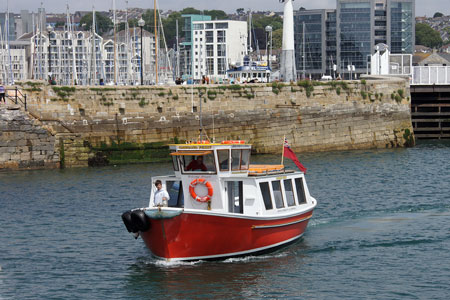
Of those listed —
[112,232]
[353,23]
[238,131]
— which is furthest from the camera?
[353,23]

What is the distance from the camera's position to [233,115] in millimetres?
47938

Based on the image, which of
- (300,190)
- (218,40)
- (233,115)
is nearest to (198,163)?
(300,190)

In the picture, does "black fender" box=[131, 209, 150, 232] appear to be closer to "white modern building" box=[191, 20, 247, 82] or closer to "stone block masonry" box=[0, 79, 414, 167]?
"stone block masonry" box=[0, 79, 414, 167]

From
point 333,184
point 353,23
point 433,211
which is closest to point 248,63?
point 333,184

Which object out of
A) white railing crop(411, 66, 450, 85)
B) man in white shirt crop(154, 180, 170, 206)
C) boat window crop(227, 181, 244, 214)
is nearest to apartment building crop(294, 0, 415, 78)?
white railing crop(411, 66, 450, 85)

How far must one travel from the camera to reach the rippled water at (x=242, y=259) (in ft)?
66.7

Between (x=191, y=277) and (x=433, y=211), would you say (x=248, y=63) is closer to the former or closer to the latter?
(x=433, y=211)

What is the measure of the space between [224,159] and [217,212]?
1.79m

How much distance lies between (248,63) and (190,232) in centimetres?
4330

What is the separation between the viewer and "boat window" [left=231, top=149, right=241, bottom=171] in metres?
22.8

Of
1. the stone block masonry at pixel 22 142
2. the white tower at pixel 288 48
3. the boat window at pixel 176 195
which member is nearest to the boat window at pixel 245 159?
the boat window at pixel 176 195

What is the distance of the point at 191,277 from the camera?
2103 centimetres

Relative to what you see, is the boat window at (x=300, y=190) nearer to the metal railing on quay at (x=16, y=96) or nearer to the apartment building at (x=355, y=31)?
the metal railing on quay at (x=16, y=96)

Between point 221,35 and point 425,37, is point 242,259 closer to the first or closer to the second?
point 221,35
